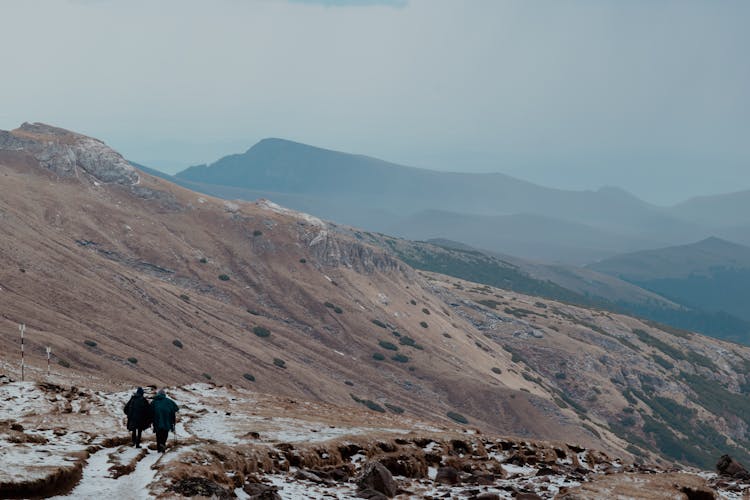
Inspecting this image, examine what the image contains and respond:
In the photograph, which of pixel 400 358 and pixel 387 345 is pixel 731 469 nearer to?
pixel 400 358

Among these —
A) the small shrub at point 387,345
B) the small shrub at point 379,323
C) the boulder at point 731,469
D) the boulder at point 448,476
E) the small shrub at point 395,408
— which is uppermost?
the boulder at point 448,476

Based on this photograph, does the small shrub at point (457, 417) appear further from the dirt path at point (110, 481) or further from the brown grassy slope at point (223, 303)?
the dirt path at point (110, 481)

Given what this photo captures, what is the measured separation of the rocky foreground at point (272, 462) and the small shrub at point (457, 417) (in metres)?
87.5

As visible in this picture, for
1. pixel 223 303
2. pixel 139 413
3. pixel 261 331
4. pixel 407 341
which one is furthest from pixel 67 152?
pixel 139 413

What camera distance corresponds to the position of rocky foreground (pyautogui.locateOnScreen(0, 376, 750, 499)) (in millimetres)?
18719

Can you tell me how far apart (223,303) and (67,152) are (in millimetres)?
58828

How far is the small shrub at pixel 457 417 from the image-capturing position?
124 m

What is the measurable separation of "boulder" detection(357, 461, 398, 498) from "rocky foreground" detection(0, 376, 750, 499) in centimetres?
4

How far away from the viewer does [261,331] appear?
127 metres

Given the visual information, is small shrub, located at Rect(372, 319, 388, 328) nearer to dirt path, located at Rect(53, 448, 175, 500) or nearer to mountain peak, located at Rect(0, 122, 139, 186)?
mountain peak, located at Rect(0, 122, 139, 186)

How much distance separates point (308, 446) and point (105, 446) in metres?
8.08

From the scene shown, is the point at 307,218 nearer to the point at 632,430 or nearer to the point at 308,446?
the point at 632,430

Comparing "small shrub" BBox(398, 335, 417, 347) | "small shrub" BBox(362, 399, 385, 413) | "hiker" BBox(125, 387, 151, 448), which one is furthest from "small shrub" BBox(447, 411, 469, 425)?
"hiker" BBox(125, 387, 151, 448)

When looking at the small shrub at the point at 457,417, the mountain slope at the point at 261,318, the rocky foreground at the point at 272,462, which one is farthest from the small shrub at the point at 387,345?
the rocky foreground at the point at 272,462
